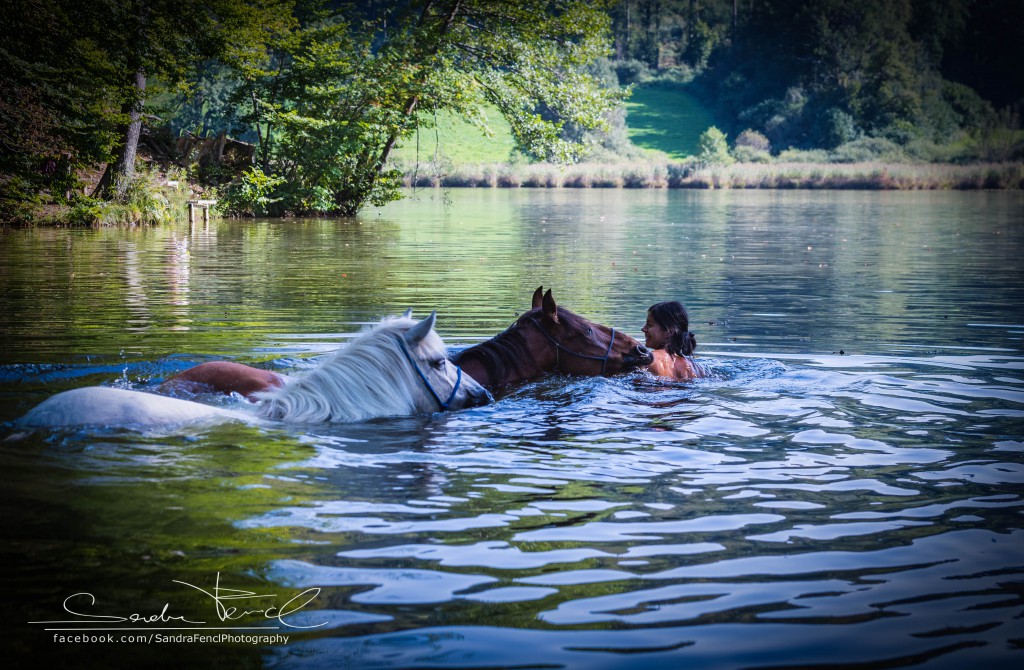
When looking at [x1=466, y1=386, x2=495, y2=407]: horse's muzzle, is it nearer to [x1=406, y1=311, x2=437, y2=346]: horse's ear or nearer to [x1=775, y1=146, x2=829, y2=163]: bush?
[x1=406, y1=311, x2=437, y2=346]: horse's ear

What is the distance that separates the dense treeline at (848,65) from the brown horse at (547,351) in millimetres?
76314

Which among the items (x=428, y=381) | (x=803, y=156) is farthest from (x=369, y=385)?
(x=803, y=156)

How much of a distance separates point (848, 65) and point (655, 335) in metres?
95.8

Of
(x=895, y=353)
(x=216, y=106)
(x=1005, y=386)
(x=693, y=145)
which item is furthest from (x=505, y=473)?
(x=693, y=145)

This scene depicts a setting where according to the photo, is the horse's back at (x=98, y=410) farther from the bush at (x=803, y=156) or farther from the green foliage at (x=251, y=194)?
the bush at (x=803, y=156)

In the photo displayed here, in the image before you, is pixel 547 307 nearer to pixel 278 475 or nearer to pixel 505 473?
pixel 505 473

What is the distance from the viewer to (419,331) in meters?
5.96

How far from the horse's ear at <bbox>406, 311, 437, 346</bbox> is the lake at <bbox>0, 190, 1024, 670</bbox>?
56cm

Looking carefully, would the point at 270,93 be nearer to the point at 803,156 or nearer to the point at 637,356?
the point at 637,356

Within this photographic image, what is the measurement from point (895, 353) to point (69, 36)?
20609 mm

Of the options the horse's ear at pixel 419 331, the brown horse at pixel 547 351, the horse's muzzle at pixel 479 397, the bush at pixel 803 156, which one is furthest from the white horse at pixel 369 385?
the bush at pixel 803 156

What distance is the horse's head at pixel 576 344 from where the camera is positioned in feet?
24.6

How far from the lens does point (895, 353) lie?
31.1 ft

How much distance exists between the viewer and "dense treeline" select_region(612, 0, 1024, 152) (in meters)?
82.9
